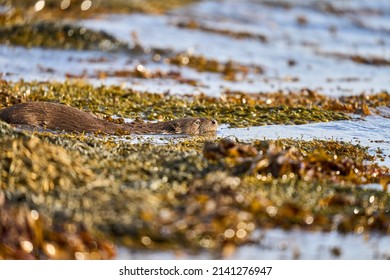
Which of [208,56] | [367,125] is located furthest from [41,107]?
[208,56]

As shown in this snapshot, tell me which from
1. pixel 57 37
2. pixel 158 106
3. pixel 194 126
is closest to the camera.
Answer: pixel 194 126

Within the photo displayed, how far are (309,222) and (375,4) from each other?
115 ft

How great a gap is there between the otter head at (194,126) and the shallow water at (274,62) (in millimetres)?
237

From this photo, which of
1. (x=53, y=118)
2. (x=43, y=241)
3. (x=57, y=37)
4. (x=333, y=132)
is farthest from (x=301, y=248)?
(x=57, y=37)

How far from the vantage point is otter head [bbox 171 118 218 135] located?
10.6 m

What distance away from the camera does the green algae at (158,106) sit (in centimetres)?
1206

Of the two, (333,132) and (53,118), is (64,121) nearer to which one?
(53,118)

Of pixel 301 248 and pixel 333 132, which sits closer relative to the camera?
pixel 301 248

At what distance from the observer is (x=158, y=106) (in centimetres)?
1285

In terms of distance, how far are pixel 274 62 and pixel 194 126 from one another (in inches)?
473

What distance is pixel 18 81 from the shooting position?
48.5 ft

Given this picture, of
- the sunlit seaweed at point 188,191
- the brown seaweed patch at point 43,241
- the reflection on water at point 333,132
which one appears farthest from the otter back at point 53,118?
the brown seaweed patch at point 43,241

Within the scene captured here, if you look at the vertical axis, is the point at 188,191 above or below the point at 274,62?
above

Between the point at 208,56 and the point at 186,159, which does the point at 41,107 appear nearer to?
the point at 186,159
